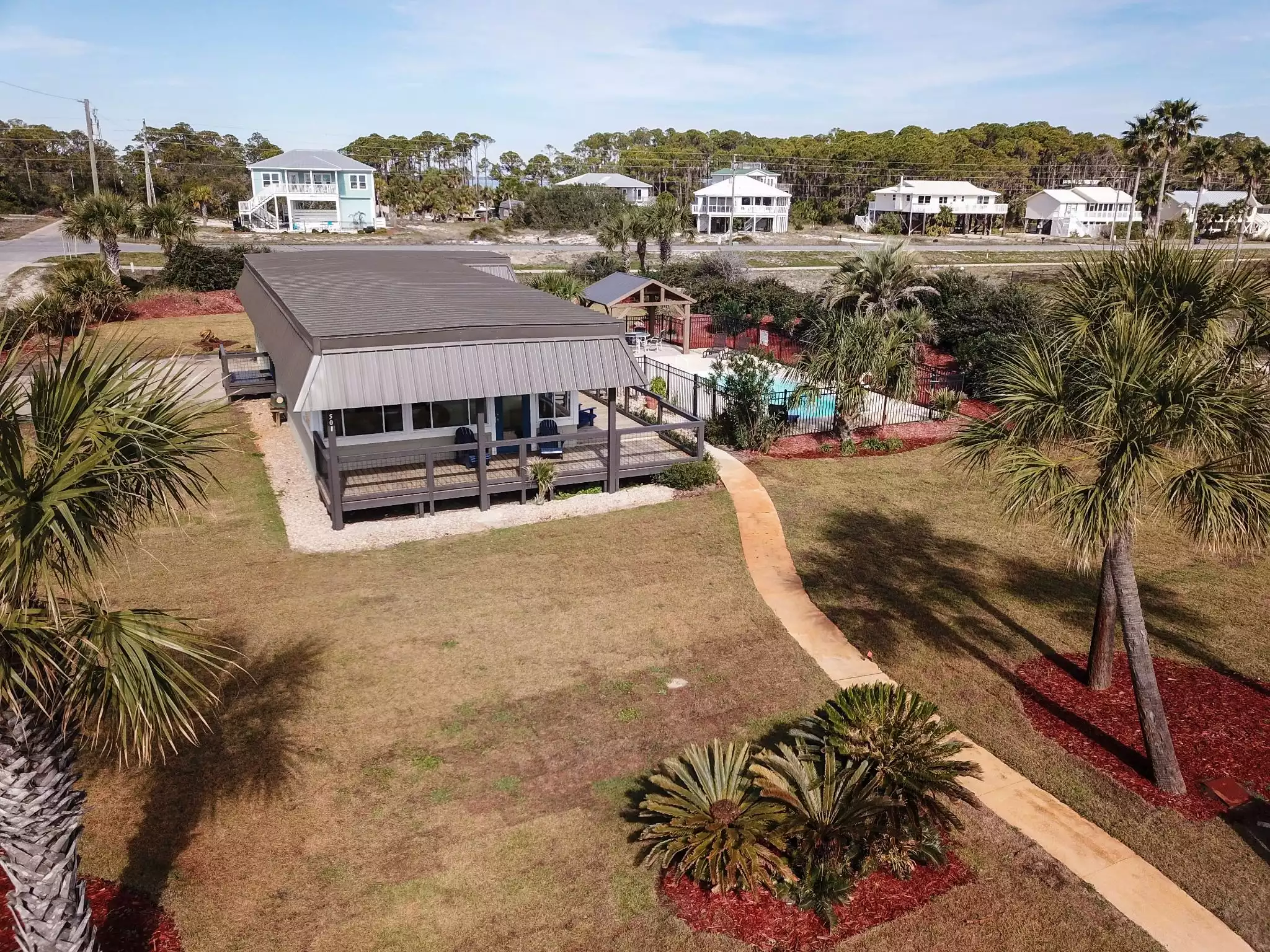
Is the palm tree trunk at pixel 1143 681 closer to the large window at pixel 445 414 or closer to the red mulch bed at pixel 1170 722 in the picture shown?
the red mulch bed at pixel 1170 722

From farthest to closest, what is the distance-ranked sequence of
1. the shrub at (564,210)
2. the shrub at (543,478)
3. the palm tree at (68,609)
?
1. the shrub at (564,210)
2. the shrub at (543,478)
3. the palm tree at (68,609)

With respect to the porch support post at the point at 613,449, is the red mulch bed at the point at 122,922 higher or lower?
lower

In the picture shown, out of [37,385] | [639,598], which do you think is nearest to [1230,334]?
[639,598]

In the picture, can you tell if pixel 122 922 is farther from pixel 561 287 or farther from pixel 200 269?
pixel 200 269

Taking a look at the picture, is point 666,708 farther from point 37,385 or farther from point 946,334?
point 946,334

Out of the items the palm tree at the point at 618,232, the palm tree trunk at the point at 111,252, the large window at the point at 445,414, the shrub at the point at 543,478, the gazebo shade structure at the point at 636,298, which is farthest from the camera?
the palm tree at the point at 618,232

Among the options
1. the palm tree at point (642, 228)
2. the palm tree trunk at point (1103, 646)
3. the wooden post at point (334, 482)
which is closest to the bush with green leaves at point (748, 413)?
the wooden post at point (334, 482)
